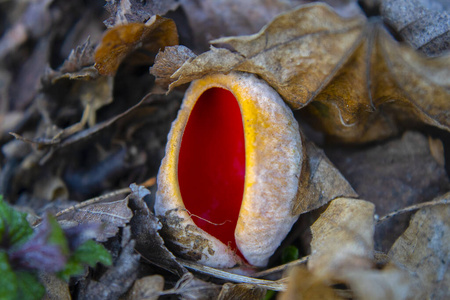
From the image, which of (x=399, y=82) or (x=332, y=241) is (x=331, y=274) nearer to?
(x=332, y=241)

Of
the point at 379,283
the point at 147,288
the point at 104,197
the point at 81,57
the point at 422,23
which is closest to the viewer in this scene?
the point at 379,283

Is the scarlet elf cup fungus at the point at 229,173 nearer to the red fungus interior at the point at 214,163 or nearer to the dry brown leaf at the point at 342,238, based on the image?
the red fungus interior at the point at 214,163

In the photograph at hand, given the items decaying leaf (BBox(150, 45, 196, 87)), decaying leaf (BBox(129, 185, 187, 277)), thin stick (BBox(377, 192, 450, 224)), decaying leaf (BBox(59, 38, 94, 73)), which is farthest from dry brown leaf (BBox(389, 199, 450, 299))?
decaying leaf (BBox(59, 38, 94, 73))

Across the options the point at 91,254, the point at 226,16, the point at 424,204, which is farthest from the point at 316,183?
the point at 226,16

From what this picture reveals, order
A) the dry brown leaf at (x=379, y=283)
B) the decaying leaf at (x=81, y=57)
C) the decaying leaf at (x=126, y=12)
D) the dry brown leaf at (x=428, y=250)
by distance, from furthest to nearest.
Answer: the decaying leaf at (x=81, y=57) < the decaying leaf at (x=126, y=12) < the dry brown leaf at (x=428, y=250) < the dry brown leaf at (x=379, y=283)

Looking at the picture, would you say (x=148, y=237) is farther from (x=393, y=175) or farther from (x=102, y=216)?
(x=393, y=175)

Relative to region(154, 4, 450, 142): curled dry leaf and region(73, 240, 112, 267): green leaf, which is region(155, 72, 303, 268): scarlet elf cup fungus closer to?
region(154, 4, 450, 142): curled dry leaf

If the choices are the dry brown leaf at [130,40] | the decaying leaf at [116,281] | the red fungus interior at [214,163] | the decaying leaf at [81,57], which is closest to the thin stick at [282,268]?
the red fungus interior at [214,163]
